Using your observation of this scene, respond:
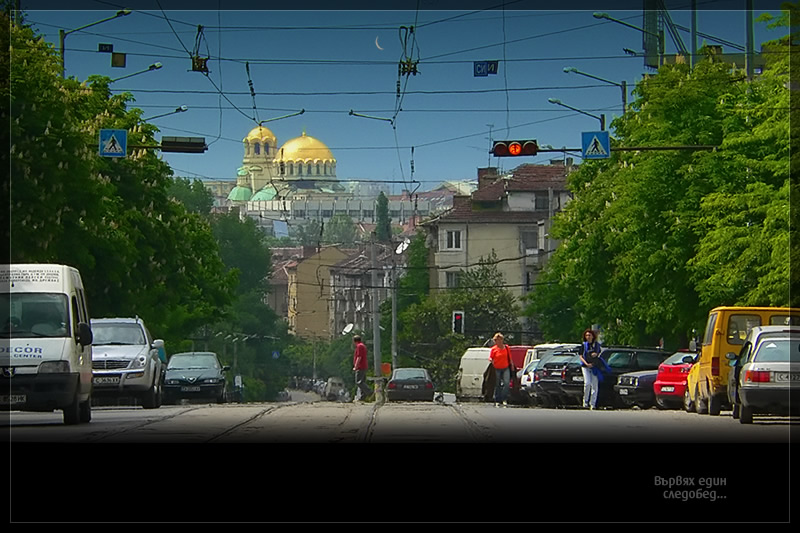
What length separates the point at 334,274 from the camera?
566 ft

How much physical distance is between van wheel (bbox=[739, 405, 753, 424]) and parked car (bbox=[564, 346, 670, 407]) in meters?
13.9

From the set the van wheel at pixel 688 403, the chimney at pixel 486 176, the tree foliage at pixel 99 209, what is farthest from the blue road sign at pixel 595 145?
the chimney at pixel 486 176

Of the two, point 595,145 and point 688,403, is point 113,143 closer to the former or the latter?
point 595,145

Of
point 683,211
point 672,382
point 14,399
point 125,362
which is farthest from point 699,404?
point 683,211

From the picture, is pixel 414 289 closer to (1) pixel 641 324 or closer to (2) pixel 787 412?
(1) pixel 641 324

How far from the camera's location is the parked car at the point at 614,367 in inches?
1615

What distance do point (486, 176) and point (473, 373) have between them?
5650 cm

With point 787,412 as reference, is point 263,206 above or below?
above

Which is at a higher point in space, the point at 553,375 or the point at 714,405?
the point at 553,375

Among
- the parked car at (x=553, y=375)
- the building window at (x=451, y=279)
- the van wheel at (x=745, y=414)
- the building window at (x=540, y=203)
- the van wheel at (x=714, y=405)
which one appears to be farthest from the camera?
the building window at (x=540, y=203)

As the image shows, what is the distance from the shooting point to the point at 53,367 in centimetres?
2441

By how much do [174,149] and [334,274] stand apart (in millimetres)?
136211


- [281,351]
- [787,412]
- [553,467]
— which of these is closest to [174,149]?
[787,412]

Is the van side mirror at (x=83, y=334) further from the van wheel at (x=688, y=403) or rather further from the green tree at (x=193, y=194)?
the green tree at (x=193, y=194)
